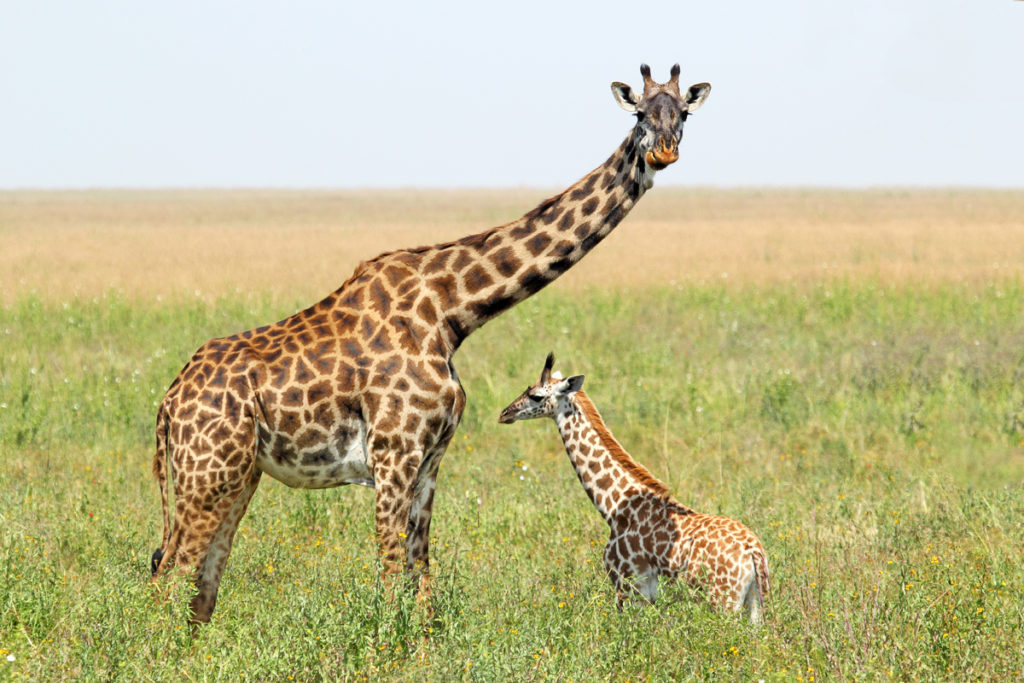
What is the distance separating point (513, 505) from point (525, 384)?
549 centimetres

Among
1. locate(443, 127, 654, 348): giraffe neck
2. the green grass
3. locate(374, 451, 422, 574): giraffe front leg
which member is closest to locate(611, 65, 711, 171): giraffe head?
locate(443, 127, 654, 348): giraffe neck

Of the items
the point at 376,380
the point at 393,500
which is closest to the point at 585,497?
the point at 393,500

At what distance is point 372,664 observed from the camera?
5.90m

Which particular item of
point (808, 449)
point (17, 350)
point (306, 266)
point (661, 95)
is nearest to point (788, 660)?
point (661, 95)

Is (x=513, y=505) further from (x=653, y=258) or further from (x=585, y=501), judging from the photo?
(x=653, y=258)

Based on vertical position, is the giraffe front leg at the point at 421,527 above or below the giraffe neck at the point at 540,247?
below

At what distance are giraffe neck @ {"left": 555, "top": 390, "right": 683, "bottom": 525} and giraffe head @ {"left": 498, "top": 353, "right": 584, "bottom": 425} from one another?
7cm

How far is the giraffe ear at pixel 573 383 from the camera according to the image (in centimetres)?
814

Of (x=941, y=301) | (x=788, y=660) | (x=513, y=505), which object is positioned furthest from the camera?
(x=941, y=301)

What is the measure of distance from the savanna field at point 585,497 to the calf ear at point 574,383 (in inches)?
51.3

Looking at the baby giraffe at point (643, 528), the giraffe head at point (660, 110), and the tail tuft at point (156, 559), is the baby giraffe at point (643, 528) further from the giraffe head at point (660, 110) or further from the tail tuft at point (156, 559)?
the tail tuft at point (156, 559)

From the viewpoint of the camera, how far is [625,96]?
6562mm

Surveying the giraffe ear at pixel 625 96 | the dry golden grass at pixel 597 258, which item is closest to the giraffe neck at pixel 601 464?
the giraffe ear at pixel 625 96

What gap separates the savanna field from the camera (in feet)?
20.2
